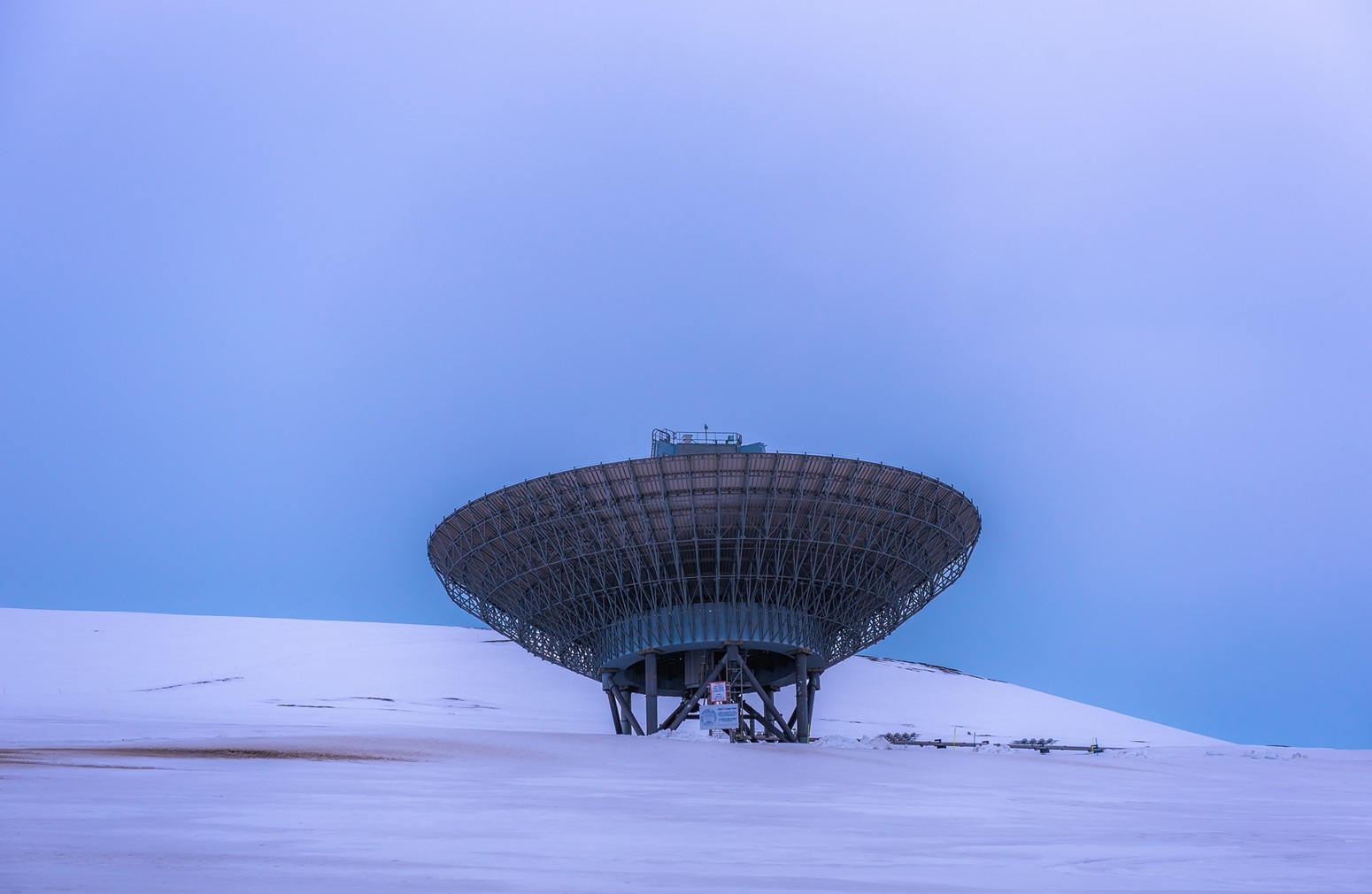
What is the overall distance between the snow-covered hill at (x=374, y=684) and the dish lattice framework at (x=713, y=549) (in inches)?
555

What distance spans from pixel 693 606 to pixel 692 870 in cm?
3745

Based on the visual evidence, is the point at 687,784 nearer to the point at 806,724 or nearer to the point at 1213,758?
the point at 1213,758

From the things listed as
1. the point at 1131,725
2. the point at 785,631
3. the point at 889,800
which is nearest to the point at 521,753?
the point at 889,800

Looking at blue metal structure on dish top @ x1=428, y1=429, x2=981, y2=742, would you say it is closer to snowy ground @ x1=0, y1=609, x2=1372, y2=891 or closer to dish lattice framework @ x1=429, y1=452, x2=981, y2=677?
dish lattice framework @ x1=429, y1=452, x2=981, y2=677

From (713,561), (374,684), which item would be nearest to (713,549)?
(713,561)

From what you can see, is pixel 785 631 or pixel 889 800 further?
pixel 785 631

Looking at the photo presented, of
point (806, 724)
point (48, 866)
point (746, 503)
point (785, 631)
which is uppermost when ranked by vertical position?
point (746, 503)

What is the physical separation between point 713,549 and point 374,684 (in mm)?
44454

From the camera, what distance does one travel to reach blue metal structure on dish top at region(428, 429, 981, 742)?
4256 centimetres

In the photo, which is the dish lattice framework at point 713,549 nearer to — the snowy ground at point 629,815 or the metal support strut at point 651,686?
the metal support strut at point 651,686

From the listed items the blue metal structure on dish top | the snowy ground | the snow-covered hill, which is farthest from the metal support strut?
the snow-covered hill

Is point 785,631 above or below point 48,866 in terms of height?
above

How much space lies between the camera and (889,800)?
16266 mm

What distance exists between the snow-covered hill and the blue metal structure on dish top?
13.7 meters
